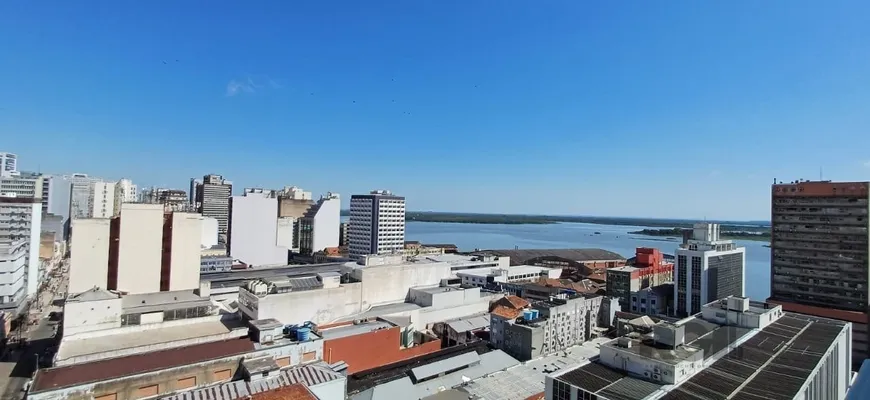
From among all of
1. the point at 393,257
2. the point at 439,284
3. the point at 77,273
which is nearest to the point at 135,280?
the point at 77,273

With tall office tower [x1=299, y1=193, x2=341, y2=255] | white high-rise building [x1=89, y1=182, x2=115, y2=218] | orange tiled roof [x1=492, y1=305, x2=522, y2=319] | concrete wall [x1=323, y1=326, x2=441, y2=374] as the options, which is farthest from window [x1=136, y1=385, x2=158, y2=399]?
white high-rise building [x1=89, y1=182, x2=115, y2=218]

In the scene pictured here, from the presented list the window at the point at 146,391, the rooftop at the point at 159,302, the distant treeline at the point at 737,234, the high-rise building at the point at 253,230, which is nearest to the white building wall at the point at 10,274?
the rooftop at the point at 159,302

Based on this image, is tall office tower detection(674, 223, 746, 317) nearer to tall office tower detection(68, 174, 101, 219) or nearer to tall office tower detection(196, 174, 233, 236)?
tall office tower detection(196, 174, 233, 236)

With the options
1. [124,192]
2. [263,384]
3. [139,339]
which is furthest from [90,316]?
[124,192]

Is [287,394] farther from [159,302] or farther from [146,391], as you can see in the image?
[159,302]

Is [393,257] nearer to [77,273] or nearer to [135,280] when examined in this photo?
[135,280]
